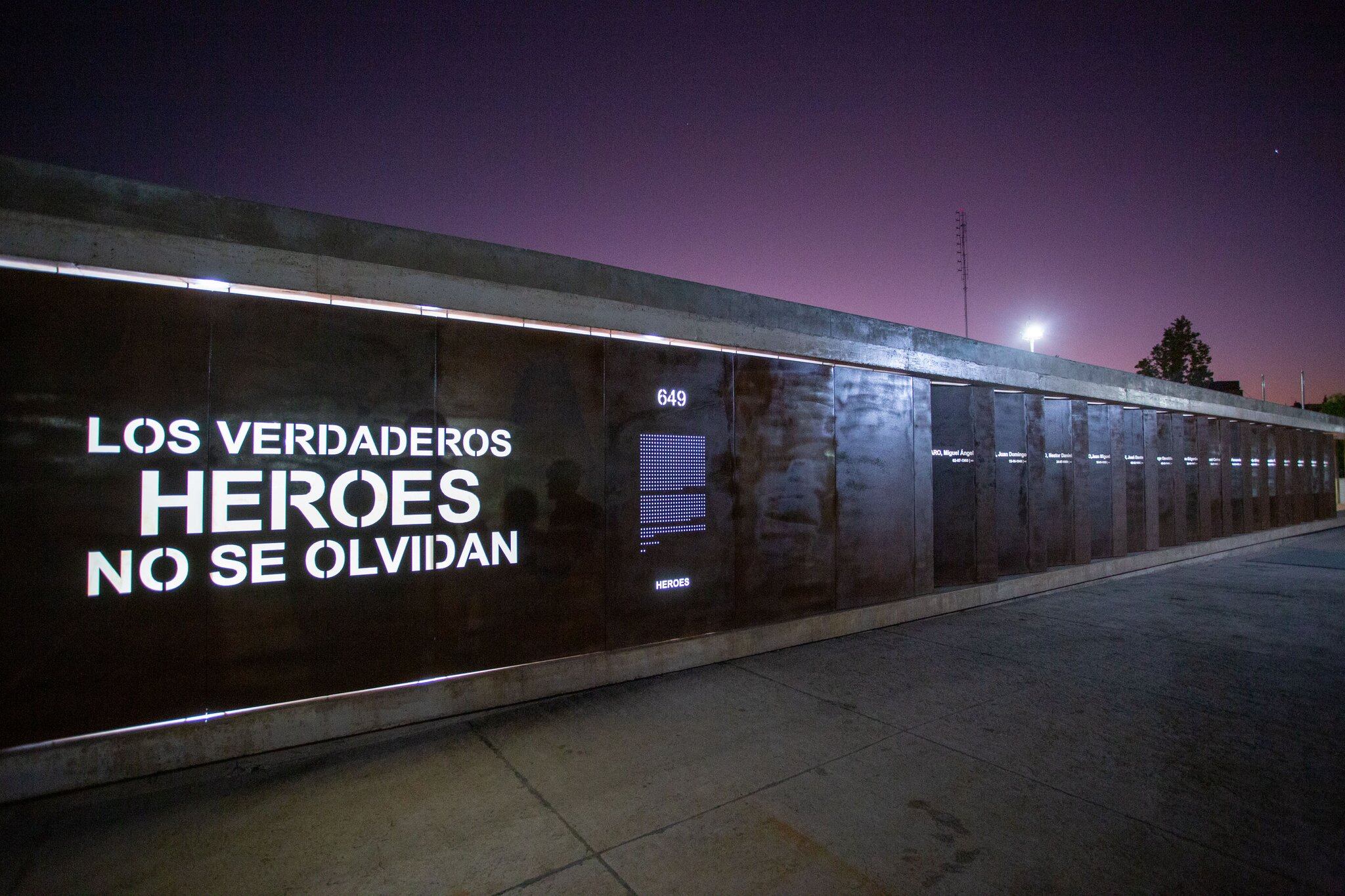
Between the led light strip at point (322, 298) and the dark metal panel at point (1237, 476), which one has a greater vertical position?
the led light strip at point (322, 298)

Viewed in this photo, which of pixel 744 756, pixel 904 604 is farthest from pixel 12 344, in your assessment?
pixel 904 604

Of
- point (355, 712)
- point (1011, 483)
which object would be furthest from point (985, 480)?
point (355, 712)

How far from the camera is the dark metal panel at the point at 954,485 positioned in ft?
27.3

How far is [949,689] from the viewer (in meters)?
5.16

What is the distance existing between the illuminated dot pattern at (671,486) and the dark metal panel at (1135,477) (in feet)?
34.7

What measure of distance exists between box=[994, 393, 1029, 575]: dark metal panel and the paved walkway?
11.6 feet

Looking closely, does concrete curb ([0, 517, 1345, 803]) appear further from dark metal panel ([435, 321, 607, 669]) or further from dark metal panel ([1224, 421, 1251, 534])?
dark metal panel ([1224, 421, 1251, 534])

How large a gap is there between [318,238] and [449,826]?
13.5 feet

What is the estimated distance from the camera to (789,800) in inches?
134

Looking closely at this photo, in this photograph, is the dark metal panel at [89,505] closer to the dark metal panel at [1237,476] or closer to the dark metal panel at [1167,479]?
the dark metal panel at [1167,479]

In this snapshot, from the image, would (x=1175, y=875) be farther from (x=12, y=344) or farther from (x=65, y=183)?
(x=65, y=183)

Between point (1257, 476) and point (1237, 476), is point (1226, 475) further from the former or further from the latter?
point (1257, 476)

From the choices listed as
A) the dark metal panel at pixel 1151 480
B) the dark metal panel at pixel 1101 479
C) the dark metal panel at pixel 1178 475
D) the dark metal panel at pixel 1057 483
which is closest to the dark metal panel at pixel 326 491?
the dark metal panel at pixel 1057 483

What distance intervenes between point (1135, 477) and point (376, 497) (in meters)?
14.1
